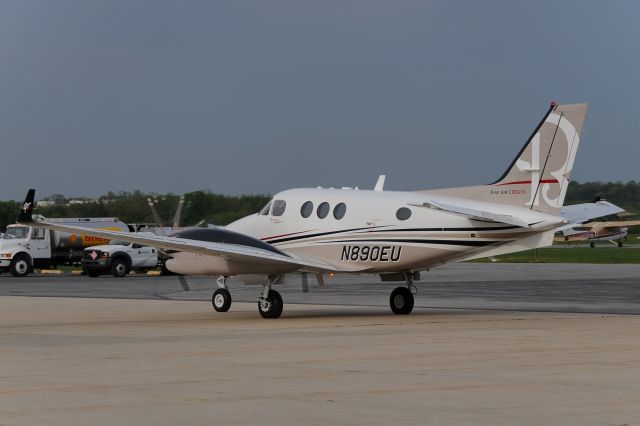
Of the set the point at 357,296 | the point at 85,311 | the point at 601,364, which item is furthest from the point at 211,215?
the point at 601,364

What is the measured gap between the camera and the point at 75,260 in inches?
2217

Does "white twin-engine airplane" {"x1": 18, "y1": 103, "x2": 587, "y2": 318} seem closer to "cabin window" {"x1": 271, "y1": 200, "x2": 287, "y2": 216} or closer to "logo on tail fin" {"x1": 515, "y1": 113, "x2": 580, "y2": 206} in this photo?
"logo on tail fin" {"x1": 515, "y1": 113, "x2": 580, "y2": 206}

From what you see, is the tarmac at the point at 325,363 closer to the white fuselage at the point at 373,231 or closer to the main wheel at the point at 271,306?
the main wheel at the point at 271,306

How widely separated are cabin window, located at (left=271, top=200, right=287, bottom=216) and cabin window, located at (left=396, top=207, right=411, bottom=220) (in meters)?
2.95

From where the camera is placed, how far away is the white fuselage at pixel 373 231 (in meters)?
23.1

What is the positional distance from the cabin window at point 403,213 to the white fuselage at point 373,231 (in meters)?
0.02

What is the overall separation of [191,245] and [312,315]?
4061mm

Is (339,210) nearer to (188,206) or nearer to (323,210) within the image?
(323,210)

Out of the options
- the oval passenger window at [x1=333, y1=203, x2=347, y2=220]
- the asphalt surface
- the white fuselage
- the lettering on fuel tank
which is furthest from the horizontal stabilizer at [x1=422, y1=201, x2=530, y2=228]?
the asphalt surface

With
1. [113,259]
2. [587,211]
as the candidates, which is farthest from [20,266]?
[587,211]

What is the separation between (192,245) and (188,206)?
1395 centimetres

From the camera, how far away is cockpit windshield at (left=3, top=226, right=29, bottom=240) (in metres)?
54.9

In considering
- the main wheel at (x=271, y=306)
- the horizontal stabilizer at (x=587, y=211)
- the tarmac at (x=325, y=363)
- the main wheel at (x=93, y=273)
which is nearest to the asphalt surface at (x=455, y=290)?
the tarmac at (x=325, y=363)

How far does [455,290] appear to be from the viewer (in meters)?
36.3
